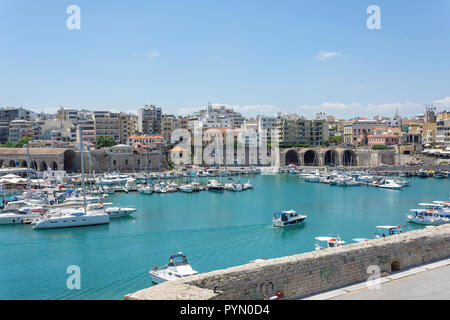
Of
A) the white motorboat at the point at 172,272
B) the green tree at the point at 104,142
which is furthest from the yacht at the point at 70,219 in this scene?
the green tree at the point at 104,142

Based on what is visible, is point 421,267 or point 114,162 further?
point 114,162

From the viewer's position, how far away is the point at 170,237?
23.4 meters

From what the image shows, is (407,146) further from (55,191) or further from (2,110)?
(2,110)

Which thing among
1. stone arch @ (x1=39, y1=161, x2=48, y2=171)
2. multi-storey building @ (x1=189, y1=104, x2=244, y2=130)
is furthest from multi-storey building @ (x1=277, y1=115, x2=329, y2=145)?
stone arch @ (x1=39, y1=161, x2=48, y2=171)

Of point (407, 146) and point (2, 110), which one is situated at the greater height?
point (2, 110)

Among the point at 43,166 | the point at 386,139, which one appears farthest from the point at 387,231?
the point at 386,139

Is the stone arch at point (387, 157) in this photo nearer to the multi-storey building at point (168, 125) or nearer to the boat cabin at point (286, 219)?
the multi-storey building at point (168, 125)

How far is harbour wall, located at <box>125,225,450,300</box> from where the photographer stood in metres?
8.34

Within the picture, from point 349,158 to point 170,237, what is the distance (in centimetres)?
5418

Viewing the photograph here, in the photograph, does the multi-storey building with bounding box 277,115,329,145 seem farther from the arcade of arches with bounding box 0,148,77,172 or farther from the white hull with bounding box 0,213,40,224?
the white hull with bounding box 0,213,40,224

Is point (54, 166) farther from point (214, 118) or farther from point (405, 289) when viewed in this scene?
point (405, 289)

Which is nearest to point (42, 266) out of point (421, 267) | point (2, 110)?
point (421, 267)

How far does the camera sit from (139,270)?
17.5 m

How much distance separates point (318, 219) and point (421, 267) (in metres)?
17.2
